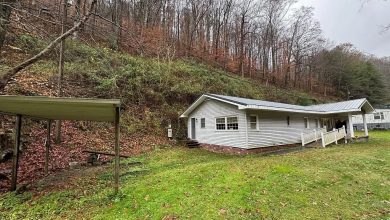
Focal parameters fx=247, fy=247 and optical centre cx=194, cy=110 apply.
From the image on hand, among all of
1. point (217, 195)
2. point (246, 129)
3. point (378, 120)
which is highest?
point (378, 120)

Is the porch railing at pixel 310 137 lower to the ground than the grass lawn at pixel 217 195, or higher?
higher

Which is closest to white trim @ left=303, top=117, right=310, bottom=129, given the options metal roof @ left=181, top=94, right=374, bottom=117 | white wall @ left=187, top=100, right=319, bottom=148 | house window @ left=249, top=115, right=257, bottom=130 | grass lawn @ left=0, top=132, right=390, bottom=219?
white wall @ left=187, top=100, right=319, bottom=148

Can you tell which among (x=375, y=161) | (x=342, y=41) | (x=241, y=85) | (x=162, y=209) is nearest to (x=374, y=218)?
(x=162, y=209)

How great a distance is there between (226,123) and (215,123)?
1.18m

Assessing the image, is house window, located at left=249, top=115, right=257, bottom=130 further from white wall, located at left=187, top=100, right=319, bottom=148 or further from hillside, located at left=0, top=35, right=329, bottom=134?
hillside, located at left=0, top=35, right=329, bottom=134

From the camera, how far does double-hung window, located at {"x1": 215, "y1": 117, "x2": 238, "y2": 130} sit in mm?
14500

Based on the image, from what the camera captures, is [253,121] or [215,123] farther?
[215,123]

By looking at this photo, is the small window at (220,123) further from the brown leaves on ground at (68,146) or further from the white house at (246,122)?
the brown leaves on ground at (68,146)

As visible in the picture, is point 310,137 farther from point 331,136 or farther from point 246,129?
point 246,129

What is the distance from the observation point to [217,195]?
247 inches

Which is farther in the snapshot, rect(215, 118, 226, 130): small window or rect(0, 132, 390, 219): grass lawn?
rect(215, 118, 226, 130): small window

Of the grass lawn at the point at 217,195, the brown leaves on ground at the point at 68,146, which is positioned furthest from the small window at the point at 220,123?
the grass lawn at the point at 217,195

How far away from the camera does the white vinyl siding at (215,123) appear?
1392cm

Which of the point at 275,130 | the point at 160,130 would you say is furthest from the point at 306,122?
the point at 160,130
